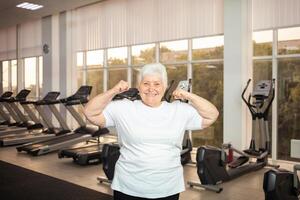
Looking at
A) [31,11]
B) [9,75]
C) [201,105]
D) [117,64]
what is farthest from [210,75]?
[9,75]

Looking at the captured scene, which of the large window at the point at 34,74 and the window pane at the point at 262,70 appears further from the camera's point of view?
the large window at the point at 34,74

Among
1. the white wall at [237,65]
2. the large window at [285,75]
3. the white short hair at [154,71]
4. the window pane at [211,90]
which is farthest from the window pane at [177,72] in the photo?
the white short hair at [154,71]

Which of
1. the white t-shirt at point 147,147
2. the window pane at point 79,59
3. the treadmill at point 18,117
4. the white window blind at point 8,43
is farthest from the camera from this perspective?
the white window blind at point 8,43

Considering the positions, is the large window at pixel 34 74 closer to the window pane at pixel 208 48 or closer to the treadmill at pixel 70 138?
the treadmill at pixel 70 138

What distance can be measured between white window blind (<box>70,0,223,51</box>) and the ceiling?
1.71ft

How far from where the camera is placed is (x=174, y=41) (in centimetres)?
Result: 751

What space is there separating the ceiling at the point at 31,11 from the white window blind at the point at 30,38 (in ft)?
1.46

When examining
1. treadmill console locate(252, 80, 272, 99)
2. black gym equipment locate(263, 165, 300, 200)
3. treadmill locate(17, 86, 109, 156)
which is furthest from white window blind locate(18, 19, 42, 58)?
black gym equipment locate(263, 165, 300, 200)

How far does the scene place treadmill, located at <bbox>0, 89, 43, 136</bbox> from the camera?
30.2 feet

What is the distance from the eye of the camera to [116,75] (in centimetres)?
911

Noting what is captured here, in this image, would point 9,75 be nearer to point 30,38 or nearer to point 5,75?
point 5,75

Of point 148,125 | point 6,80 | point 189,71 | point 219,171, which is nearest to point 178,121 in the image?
point 148,125

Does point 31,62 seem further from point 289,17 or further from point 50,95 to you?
point 289,17

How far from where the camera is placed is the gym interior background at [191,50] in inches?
231
